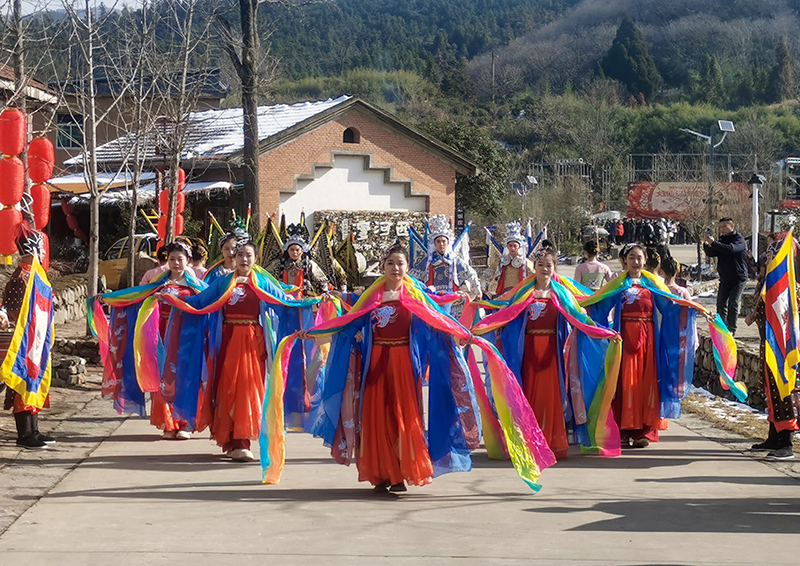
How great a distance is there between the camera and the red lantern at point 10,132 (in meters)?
13.9

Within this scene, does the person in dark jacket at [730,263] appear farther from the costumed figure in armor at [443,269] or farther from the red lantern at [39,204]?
the red lantern at [39,204]

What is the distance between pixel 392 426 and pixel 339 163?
82.8 feet

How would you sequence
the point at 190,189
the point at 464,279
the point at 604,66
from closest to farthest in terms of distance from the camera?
1. the point at 464,279
2. the point at 190,189
3. the point at 604,66

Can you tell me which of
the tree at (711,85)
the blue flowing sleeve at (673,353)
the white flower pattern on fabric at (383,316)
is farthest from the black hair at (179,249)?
the tree at (711,85)

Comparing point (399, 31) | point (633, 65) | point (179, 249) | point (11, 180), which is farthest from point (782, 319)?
point (399, 31)

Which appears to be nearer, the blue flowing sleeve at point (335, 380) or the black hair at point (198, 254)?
the blue flowing sleeve at point (335, 380)

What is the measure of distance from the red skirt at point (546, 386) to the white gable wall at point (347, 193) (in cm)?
2276

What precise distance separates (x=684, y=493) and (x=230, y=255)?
4368 millimetres

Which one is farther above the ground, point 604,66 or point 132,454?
point 604,66

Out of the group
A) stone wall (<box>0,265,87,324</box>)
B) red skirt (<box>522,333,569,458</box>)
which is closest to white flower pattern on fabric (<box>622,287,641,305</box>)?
red skirt (<box>522,333,569,458</box>)

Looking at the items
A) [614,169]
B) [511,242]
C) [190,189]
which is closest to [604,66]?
[614,169]

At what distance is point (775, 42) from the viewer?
126750 millimetres

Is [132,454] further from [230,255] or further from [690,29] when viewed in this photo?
[690,29]

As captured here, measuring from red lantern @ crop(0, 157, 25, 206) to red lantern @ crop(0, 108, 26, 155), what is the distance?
0.92 ft
